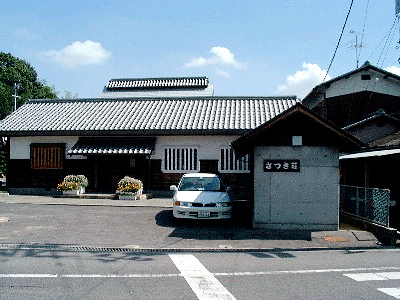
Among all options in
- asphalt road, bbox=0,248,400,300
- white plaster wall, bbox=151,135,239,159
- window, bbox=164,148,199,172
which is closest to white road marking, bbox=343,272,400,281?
asphalt road, bbox=0,248,400,300

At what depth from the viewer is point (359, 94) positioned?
25.0 m

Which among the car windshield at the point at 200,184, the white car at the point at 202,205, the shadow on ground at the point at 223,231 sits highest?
the car windshield at the point at 200,184

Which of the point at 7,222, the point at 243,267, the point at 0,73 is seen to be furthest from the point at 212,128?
the point at 0,73

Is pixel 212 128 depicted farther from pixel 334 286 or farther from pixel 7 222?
pixel 334 286

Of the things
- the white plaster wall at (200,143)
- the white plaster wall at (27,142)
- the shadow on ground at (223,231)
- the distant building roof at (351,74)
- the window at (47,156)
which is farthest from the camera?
the distant building roof at (351,74)

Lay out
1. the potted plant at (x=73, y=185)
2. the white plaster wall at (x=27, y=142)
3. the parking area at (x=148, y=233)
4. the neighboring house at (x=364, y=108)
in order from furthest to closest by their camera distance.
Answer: the white plaster wall at (x=27, y=142), the potted plant at (x=73, y=185), the neighboring house at (x=364, y=108), the parking area at (x=148, y=233)

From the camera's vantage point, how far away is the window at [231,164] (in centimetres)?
1983

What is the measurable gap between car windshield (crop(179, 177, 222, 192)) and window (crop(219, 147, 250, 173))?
625cm

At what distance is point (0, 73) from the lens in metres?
58.5

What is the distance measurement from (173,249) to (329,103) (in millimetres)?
20578

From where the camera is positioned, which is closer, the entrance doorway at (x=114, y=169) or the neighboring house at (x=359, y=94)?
the entrance doorway at (x=114, y=169)

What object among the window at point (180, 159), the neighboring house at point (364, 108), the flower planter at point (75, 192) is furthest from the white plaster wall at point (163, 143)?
the neighboring house at point (364, 108)

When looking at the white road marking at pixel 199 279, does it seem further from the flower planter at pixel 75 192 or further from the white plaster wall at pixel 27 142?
the white plaster wall at pixel 27 142

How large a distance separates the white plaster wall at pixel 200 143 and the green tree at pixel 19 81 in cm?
4376
